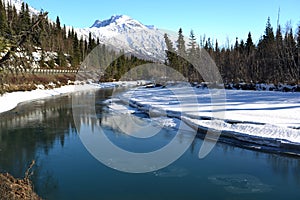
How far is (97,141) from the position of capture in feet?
43.4

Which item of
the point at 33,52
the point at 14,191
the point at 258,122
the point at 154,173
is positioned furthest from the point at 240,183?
the point at 258,122

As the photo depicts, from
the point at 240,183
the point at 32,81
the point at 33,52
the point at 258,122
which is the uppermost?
the point at 33,52

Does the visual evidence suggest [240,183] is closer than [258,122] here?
Yes

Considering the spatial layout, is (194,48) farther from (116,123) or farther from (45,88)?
(116,123)

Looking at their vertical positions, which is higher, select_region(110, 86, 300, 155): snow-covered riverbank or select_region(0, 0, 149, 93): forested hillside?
select_region(0, 0, 149, 93): forested hillside

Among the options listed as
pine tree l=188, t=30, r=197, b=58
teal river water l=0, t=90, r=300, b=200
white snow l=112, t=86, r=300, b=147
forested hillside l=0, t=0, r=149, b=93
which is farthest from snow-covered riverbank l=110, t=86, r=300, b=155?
pine tree l=188, t=30, r=197, b=58

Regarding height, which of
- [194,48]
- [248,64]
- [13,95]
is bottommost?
[13,95]

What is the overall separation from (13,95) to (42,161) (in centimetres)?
2280

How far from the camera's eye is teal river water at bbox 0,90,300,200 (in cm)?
761

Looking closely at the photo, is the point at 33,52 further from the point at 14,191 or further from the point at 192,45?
the point at 192,45

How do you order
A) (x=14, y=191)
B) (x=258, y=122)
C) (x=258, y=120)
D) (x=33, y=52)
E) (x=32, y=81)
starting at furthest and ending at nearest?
1. (x=32, y=81)
2. (x=258, y=120)
3. (x=258, y=122)
4. (x=33, y=52)
5. (x=14, y=191)

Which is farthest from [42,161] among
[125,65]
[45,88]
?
[125,65]

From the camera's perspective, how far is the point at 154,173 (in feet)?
30.1

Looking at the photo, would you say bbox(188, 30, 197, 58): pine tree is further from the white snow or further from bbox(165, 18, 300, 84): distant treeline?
the white snow
